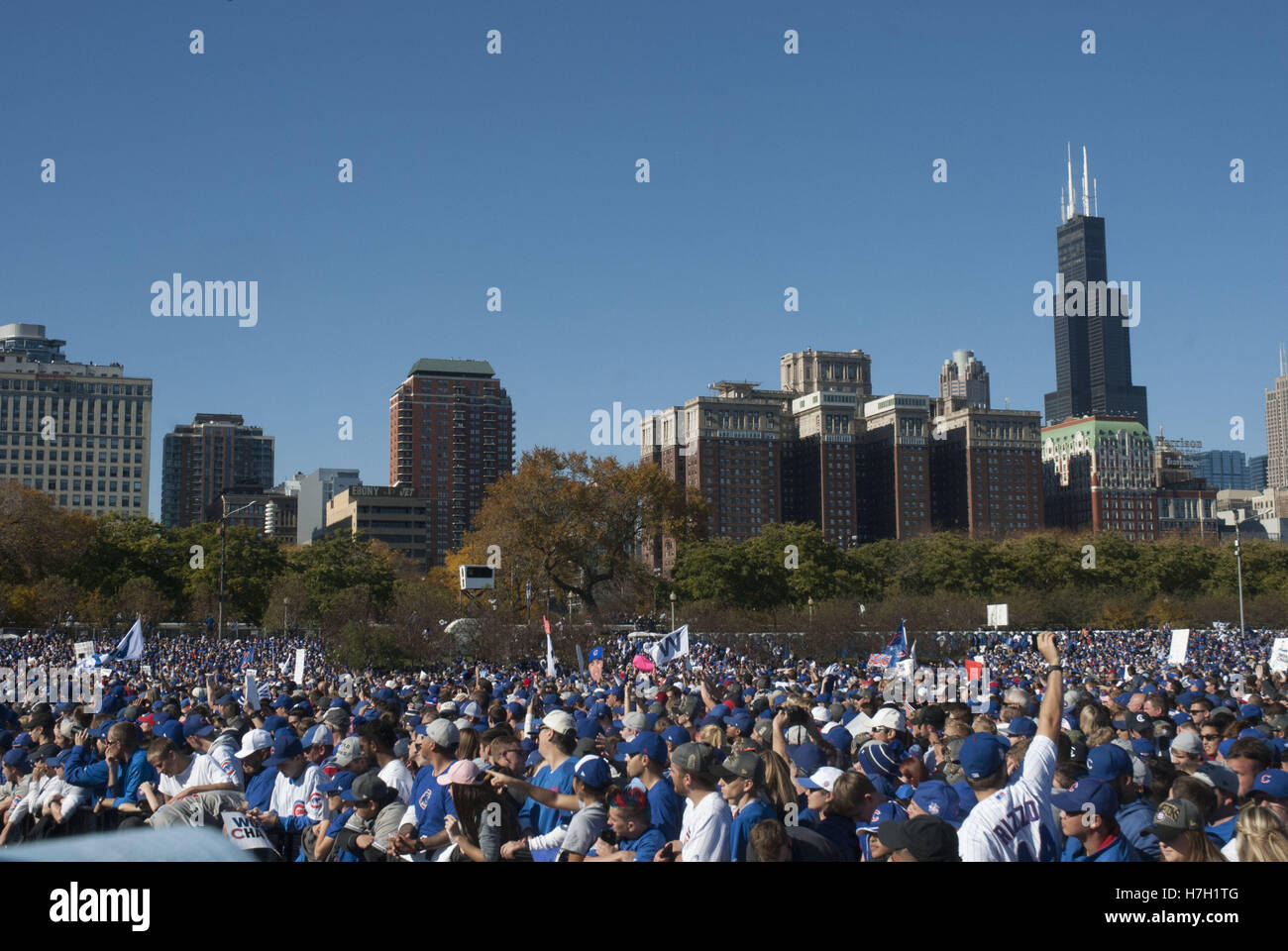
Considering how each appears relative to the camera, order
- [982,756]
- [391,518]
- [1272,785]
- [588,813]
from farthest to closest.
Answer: [391,518] < [1272,785] < [588,813] < [982,756]

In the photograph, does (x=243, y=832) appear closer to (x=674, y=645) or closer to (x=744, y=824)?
(x=744, y=824)

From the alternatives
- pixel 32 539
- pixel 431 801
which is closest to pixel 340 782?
pixel 431 801

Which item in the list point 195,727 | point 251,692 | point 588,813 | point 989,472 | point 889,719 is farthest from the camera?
point 989,472

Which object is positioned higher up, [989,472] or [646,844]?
[989,472]

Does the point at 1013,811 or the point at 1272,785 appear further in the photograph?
the point at 1272,785

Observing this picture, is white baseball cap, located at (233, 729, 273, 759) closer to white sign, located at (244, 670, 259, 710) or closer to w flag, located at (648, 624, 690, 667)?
white sign, located at (244, 670, 259, 710)

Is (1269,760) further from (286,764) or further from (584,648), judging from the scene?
(584,648)

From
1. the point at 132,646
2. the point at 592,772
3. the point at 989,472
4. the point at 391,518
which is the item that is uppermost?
the point at 989,472
